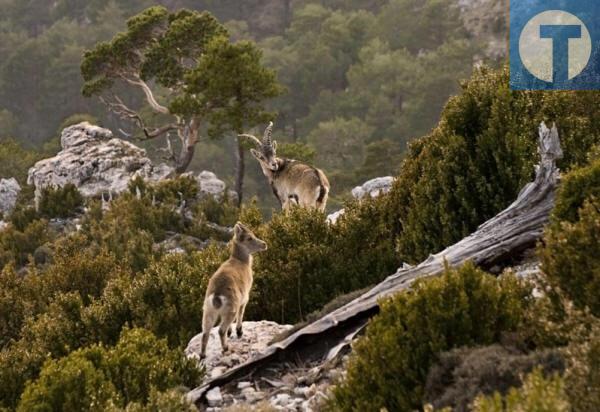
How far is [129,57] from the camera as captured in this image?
3497cm

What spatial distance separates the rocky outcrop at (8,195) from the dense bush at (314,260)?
2084 centimetres

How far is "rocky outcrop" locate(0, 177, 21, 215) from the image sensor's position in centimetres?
3334

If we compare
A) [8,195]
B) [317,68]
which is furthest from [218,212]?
[317,68]

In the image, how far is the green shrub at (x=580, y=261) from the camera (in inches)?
278

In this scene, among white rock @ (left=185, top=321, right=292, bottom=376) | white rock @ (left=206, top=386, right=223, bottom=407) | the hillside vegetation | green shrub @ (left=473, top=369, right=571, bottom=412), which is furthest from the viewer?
white rock @ (left=185, top=321, right=292, bottom=376)

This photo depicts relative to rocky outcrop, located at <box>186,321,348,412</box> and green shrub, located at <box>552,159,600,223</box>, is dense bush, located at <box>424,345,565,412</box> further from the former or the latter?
green shrub, located at <box>552,159,600,223</box>

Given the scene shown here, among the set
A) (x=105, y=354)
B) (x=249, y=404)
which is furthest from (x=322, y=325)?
(x=105, y=354)

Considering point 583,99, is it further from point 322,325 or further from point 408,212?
point 322,325

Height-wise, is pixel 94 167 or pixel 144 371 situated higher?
pixel 94 167

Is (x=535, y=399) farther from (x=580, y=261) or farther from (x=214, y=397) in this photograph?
(x=214, y=397)

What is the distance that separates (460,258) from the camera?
9742mm

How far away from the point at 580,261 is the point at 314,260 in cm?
690

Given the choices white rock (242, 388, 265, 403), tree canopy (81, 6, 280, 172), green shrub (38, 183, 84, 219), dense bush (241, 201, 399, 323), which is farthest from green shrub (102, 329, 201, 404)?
tree canopy (81, 6, 280, 172)

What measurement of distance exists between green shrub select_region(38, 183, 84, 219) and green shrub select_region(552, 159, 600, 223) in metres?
23.4
